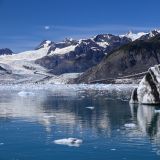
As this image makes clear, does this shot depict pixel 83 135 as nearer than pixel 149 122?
Yes

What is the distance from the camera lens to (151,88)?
6844 cm

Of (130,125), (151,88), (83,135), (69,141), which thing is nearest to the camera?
(69,141)

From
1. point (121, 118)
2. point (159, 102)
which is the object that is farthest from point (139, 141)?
point (159, 102)

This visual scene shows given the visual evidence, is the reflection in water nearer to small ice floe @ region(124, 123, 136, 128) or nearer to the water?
the water

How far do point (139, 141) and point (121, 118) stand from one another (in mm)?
16505

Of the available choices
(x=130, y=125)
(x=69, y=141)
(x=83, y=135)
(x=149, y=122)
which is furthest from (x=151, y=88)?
(x=69, y=141)

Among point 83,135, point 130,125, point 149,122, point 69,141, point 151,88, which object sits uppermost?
point 151,88

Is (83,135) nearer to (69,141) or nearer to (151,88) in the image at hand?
(69,141)

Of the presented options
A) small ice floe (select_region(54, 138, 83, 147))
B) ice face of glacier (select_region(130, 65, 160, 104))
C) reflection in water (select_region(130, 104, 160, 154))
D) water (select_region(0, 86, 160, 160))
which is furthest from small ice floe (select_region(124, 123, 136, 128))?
ice face of glacier (select_region(130, 65, 160, 104))

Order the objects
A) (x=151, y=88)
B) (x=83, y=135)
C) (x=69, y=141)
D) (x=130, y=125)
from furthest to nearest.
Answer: (x=151, y=88) → (x=130, y=125) → (x=83, y=135) → (x=69, y=141)

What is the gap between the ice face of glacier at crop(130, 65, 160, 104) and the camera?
68312 mm

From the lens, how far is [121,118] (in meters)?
52.2

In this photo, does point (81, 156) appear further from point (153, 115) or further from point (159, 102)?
point (159, 102)

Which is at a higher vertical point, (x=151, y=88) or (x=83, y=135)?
(x=151, y=88)
